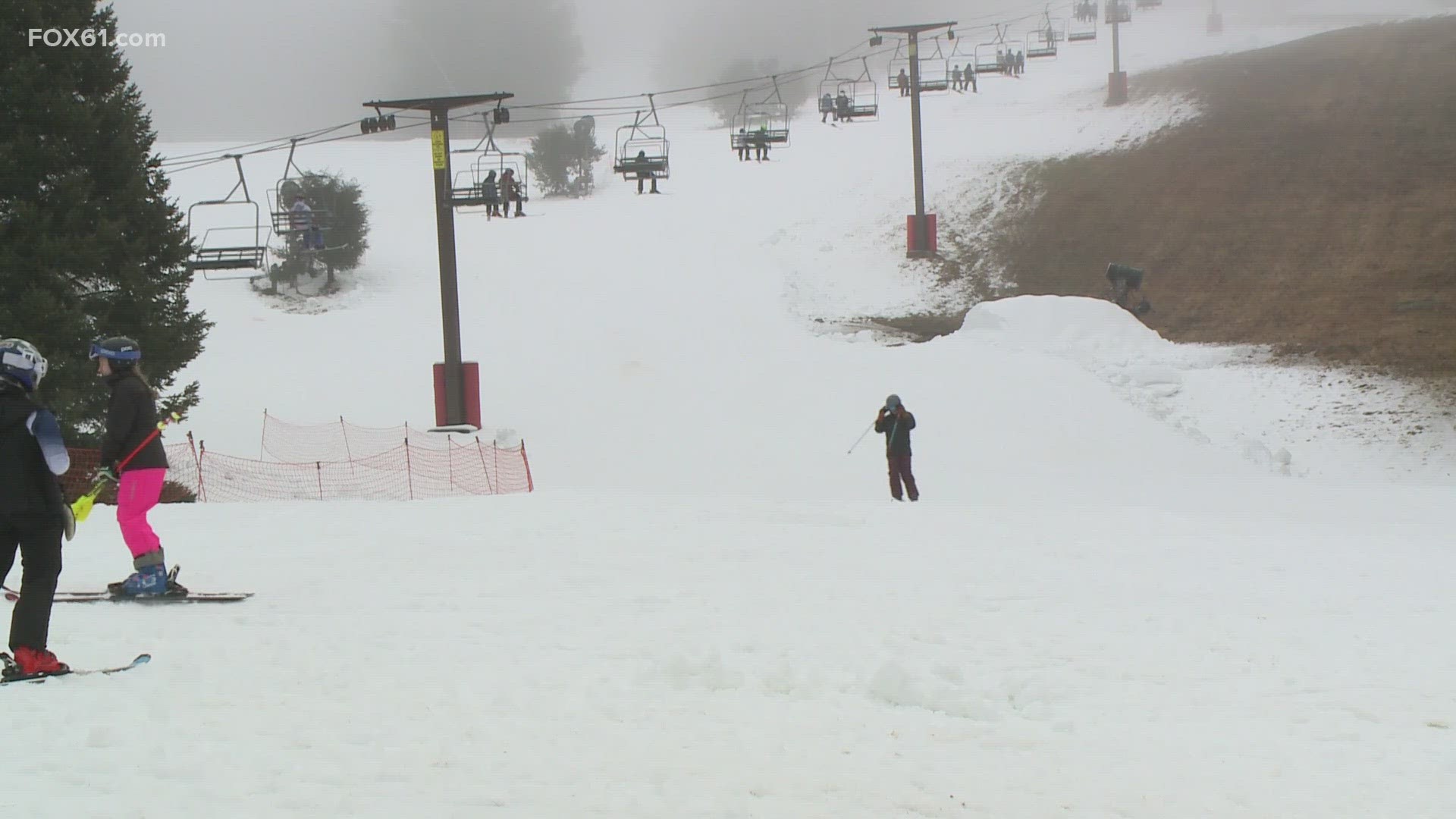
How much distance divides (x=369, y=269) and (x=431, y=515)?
28.7 metres

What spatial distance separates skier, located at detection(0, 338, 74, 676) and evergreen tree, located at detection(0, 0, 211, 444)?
12.9 meters

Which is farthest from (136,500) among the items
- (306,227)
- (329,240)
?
(329,240)

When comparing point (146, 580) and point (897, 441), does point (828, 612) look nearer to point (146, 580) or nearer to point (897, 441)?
point (146, 580)

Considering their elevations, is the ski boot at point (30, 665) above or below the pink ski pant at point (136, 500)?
below

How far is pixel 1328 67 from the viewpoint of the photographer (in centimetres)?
4916

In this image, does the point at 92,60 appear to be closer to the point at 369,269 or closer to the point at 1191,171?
the point at 369,269

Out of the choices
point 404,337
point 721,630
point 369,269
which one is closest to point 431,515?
point 721,630

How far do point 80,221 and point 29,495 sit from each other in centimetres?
1482

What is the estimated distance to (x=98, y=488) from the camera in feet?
25.6

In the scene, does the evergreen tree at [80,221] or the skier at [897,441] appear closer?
the skier at [897,441]

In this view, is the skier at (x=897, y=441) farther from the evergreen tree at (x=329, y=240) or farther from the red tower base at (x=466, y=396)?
the evergreen tree at (x=329, y=240)

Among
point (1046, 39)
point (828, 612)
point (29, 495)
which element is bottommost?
point (828, 612)

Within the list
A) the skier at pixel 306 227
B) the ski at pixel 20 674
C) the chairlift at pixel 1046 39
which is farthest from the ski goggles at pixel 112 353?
the chairlift at pixel 1046 39

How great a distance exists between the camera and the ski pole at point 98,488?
7.70 m
